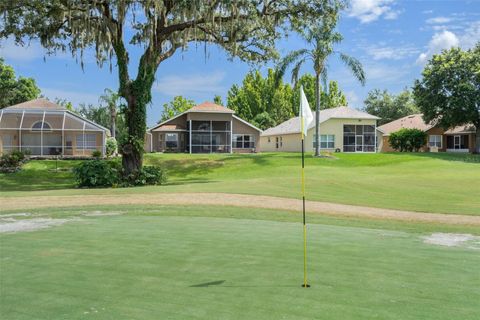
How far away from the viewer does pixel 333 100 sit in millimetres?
82750

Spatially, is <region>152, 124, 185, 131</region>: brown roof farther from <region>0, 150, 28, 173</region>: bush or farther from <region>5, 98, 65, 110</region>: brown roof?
<region>0, 150, 28, 173</region>: bush

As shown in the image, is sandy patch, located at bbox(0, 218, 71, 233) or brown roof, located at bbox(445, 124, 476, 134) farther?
brown roof, located at bbox(445, 124, 476, 134)

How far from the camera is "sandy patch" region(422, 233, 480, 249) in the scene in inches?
389

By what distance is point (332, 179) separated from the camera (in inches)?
1070

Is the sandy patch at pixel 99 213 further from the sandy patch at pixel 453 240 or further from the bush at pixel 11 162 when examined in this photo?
the bush at pixel 11 162

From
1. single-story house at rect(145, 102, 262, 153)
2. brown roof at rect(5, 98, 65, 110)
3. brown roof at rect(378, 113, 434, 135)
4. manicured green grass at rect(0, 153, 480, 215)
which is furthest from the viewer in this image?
brown roof at rect(378, 113, 434, 135)

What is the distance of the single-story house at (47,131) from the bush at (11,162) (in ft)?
13.4

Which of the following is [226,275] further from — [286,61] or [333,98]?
[333,98]

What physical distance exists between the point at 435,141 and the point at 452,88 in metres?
13.4

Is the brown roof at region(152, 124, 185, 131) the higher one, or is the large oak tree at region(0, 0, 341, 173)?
the large oak tree at region(0, 0, 341, 173)

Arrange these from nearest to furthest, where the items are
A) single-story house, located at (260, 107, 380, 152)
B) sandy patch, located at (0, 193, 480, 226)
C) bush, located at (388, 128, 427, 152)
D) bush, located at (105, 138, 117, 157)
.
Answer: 1. sandy patch, located at (0, 193, 480, 226)
2. bush, located at (105, 138, 117, 157)
3. single-story house, located at (260, 107, 380, 152)
4. bush, located at (388, 128, 427, 152)

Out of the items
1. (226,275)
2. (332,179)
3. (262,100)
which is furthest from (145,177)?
(262,100)

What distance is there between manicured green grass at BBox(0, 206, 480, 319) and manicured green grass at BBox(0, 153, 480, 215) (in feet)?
34.1

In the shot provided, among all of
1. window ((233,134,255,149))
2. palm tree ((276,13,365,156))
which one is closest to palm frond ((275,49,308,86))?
palm tree ((276,13,365,156))
